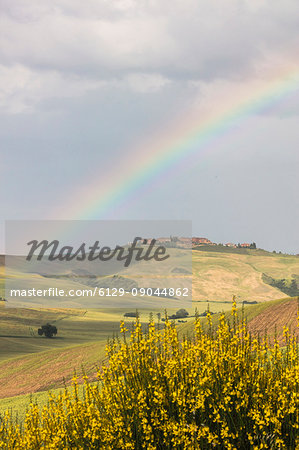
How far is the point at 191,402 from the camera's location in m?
12.3

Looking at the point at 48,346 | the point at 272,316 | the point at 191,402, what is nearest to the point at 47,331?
the point at 48,346

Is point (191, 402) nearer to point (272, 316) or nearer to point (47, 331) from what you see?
point (272, 316)

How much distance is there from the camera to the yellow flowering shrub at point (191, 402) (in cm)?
1192

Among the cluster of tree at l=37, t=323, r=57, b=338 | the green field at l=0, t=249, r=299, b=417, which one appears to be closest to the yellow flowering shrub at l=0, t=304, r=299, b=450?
the green field at l=0, t=249, r=299, b=417

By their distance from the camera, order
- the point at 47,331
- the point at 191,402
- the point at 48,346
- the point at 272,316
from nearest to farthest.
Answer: the point at 191,402 → the point at 272,316 → the point at 48,346 → the point at 47,331

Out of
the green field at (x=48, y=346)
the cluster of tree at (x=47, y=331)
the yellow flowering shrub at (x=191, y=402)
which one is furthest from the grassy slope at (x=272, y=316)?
the cluster of tree at (x=47, y=331)

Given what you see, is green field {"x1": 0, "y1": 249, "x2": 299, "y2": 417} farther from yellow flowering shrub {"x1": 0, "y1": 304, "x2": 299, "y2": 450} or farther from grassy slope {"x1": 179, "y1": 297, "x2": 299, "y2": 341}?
yellow flowering shrub {"x1": 0, "y1": 304, "x2": 299, "y2": 450}

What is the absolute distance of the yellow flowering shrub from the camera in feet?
39.1

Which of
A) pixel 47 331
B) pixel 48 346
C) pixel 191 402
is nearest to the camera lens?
pixel 191 402

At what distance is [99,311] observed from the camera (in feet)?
582

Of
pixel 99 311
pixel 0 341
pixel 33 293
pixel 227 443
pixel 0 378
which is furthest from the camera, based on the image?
pixel 33 293

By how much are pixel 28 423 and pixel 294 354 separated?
7105 millimetres

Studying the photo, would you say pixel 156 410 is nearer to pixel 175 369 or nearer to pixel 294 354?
pixel 175 369

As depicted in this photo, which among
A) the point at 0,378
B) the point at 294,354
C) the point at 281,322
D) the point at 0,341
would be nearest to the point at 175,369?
the point at 294,354
